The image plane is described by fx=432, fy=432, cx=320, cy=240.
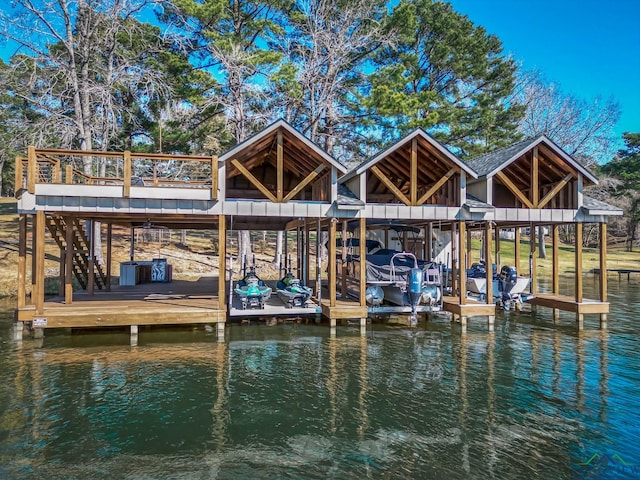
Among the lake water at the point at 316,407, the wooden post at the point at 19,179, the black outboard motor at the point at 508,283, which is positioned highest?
the wooden post at the point at 19,179

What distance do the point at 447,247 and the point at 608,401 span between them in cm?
1181

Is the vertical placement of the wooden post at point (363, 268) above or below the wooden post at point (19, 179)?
below

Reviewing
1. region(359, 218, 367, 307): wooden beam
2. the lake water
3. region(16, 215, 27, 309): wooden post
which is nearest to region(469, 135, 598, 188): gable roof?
region(359, 218, 367, 307): wooden beam

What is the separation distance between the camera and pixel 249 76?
2372 centimetres

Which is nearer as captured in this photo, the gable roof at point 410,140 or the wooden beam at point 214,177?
the wooden beam at point 214,177

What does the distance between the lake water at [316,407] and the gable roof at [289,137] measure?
5.22m

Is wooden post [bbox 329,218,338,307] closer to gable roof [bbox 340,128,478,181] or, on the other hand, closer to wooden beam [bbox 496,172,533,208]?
gable roof [bbox 340,128,478,181]

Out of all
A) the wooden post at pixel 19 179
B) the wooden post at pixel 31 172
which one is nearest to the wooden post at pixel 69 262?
the wooden post at pixel 19 179

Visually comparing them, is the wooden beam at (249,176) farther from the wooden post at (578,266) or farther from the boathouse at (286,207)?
the wooden post at (578,266)

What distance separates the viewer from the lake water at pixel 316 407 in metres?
5.74

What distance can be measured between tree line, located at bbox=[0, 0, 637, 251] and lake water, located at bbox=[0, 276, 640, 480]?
1343cm

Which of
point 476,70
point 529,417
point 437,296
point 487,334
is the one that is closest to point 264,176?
point 437,296

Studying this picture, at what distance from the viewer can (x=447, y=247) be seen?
63.9 feet

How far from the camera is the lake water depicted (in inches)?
226
